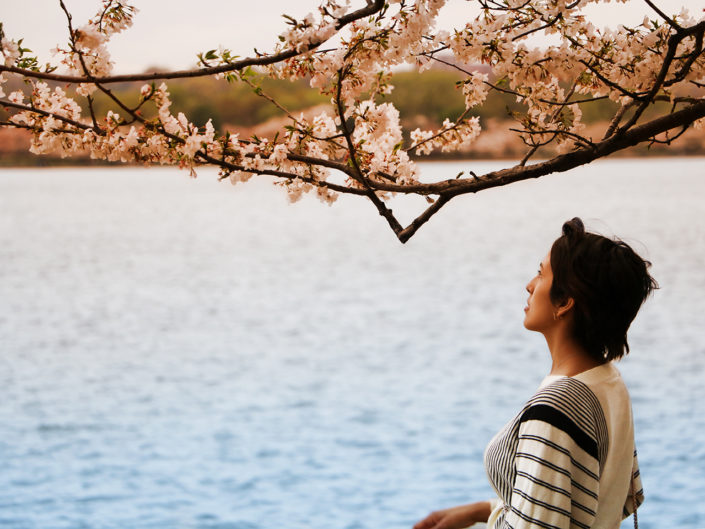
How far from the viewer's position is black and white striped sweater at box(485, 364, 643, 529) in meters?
1.32

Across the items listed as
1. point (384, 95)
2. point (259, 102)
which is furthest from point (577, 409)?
point (259, 102)

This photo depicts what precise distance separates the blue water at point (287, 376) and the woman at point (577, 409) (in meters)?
0.16

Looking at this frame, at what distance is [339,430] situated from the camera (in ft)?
25.1

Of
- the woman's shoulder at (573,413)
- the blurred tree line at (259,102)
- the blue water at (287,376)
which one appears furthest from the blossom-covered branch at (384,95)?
the blurred tree line at (259,102)

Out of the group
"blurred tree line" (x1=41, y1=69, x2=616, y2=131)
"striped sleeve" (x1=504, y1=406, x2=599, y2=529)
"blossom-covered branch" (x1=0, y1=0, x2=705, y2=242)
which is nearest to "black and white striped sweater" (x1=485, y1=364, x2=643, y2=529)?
"striped sleeve" (x1=504, y1=406, x2=599, y2=529)

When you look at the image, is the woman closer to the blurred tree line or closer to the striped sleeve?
the striped sleeve

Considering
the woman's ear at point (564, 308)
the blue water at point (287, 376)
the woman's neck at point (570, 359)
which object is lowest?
the blue water at point (287, 376)

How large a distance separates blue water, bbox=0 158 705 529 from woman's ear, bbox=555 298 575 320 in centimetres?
19

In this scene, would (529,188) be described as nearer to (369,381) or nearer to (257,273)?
(257,273)

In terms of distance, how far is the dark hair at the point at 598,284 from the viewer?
1398 mm

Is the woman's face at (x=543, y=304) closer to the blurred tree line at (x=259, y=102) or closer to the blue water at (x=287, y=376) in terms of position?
the blue water at (x=287, y=376)

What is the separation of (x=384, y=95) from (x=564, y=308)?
1045 mm

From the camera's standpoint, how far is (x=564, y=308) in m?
1.45

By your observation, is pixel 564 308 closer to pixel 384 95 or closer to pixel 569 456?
pixel 569 456
